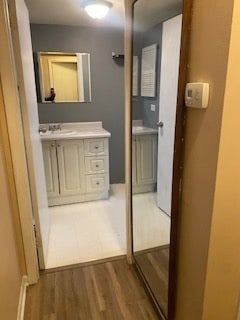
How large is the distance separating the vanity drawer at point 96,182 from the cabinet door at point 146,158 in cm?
126

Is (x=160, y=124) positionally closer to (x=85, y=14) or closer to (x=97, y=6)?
(x=97, y=6)

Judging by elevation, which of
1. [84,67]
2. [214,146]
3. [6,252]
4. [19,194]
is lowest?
[6,252]

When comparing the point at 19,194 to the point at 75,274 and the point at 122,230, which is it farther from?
the point at 122,230

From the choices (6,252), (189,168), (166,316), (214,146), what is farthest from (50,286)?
(214,146)

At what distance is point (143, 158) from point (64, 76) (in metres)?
1.77

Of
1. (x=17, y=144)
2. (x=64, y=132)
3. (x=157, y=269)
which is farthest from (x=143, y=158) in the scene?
(x=64, y=132)

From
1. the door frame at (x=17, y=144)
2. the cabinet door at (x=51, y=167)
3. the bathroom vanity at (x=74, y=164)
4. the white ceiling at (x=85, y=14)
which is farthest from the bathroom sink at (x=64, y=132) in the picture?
the door frame at (x=17, y=144)

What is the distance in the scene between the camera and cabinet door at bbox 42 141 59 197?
2824 millimetres

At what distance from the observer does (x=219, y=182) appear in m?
0.91

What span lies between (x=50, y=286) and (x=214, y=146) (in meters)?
1.61

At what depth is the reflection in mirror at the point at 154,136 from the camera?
A: 5.00 ft

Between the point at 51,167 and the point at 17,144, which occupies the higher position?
the point at 17,144

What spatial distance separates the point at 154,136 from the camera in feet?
5.91

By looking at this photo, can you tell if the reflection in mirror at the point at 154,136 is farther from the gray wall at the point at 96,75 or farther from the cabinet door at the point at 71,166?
the gray wall at the point at 96,75
